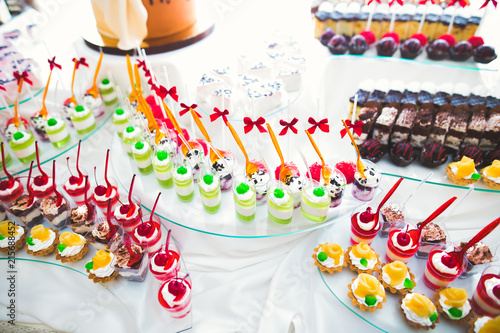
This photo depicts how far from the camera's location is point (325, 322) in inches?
53.4

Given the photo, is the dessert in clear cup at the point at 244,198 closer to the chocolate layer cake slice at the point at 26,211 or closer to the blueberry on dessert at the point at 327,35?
the chocolate layer cake slice at the point at 26,211

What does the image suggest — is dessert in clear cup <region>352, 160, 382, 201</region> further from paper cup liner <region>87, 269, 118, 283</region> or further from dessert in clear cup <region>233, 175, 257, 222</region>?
paper cup liner <region>87, 269, 118, 283</region>

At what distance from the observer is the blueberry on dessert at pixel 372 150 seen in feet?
5.84

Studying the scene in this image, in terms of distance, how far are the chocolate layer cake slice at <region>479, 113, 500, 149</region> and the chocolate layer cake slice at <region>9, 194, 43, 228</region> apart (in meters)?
2.34

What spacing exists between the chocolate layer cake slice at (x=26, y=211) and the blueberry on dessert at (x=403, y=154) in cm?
187

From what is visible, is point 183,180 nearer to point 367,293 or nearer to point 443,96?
point 367,293

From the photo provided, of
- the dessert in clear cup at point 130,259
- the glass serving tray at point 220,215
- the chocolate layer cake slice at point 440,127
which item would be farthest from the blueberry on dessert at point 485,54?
the dessert in clear cup at point 130,259

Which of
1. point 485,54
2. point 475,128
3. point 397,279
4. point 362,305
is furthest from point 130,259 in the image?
point 485,54

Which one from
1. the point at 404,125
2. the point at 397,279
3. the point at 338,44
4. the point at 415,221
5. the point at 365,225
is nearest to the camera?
the point at 397,279

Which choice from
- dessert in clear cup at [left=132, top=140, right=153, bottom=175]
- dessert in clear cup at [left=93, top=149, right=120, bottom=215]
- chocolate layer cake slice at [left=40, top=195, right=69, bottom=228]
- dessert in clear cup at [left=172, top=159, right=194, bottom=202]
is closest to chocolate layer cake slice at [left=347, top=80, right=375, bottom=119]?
dessert in clear cup at [left=172, top=159, right=194, bottom=202]

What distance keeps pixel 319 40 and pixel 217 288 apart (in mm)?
1912

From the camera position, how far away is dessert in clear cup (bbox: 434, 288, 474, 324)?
123 cm

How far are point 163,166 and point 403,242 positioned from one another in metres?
1.11

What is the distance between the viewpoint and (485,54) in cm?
207
